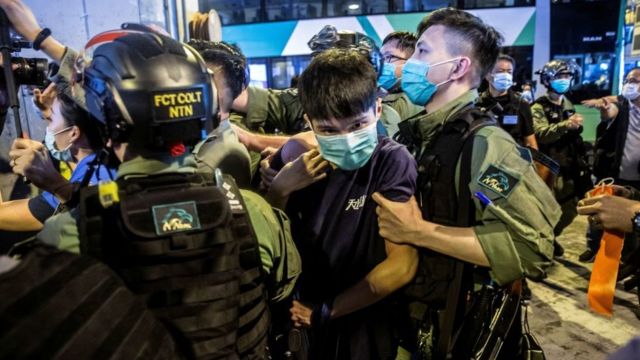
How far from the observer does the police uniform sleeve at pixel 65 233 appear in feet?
3.11

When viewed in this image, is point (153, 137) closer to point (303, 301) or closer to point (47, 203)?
point (303, 301)

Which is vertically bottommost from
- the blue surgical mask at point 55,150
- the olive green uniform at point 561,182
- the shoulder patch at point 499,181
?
the olive green uniform at point 561,182

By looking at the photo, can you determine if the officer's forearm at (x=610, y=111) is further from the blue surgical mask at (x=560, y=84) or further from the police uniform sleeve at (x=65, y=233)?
the police uniform sleeve at (x=65, y=233)

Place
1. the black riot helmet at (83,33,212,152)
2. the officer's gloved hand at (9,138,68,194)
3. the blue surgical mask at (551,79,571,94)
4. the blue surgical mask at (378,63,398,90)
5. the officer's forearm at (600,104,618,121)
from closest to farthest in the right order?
1. the black riot helmet at (83,33,212,152)
2. the officer's gloved hand at (9,138,68,194)
3. the blue surgical mask at (378,63,398,90)
4. the officer's forearm at (600,104,618,121)
5. the blue surgical mask at (551,79,571,94)

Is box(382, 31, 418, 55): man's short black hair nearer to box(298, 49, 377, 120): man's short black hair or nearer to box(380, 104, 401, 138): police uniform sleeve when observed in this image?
box(380, 104, 401, 138): police uniform sleeve

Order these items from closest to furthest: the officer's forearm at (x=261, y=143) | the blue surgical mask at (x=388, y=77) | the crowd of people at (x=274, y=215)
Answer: the crowd of people at (x=274, y=215) < the officer's forearm at (x=261, y=143) < the blue surgical mask at (x=388, y=77)

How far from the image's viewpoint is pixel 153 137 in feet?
3.39

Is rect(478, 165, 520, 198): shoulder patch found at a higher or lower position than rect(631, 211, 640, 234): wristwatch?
higher

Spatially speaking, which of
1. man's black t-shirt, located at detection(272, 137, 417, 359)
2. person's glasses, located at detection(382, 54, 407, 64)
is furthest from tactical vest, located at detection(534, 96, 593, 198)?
man's black t-shirt, located at detection(272, 137, 417, 359)

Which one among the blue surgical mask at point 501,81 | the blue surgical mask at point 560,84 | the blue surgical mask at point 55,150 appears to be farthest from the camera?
the blue surgical mask at point 560,84

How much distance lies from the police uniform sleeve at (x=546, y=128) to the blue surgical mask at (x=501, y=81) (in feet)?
2.05

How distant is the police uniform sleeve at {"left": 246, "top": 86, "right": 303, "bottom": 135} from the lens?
2.69 metres

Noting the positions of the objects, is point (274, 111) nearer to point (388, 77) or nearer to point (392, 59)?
point (388, 77)

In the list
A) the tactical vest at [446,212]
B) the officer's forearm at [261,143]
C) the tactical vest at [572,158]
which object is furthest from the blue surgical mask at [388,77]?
the tactical vest at [572,158]
